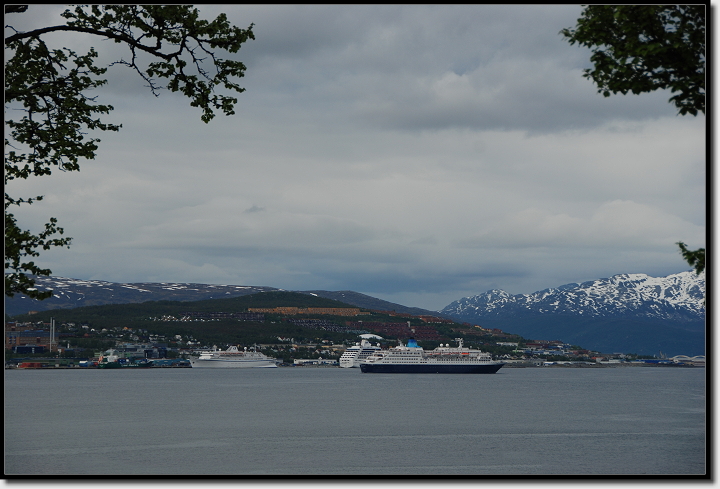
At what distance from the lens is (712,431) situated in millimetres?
11312

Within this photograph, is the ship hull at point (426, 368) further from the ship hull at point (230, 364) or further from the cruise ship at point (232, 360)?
the cruise ship at point (232, 360)

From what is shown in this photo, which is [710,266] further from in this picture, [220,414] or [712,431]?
[220,414]

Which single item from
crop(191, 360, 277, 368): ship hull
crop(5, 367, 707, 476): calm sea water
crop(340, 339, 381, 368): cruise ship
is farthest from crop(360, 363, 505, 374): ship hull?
crop(5, 367, 707, 476): calm sea water

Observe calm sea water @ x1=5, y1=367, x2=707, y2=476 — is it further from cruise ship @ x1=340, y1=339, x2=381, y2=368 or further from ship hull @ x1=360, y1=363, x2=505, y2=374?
cruise ship @ x1=340, y1=339, x2=381, y2=368

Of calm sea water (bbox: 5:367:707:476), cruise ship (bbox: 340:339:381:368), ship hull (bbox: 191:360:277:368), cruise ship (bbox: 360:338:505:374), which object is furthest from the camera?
ship hull (bbox: 191:360:277:368)

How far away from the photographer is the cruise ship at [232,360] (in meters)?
168

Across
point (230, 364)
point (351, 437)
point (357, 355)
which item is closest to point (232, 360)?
point (230, 364)

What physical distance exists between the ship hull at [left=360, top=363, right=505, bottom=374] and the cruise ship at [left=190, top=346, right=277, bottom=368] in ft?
168

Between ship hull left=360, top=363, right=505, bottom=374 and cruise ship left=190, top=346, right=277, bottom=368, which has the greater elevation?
ship hull left=360, top=363, right=505, bottom=374

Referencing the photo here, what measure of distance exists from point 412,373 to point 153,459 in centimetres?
10418

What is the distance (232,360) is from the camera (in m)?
170

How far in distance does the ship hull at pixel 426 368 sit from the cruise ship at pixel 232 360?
5120 cm

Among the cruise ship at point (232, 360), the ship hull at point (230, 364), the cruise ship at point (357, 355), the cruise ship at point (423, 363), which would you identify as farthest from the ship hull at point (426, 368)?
the cruise ship at point (232, 360)

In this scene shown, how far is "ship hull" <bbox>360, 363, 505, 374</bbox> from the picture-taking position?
12344cm
